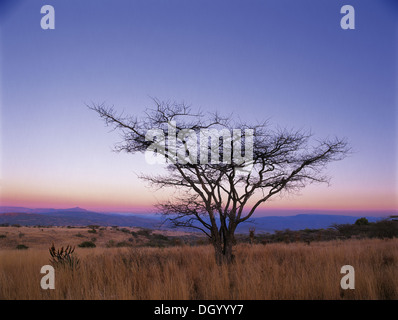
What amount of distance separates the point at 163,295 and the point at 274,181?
6238mm

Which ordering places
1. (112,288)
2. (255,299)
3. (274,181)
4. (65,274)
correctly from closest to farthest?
(255,299)
(112,288)
(65,274)
(274,181)

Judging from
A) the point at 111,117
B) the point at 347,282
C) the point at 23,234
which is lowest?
the point at 23,234

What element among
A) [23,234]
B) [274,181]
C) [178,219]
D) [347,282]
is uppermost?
[274,181]

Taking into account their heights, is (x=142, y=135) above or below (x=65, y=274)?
above

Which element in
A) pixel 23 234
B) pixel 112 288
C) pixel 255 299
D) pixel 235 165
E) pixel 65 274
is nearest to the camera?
pixel 255 299
